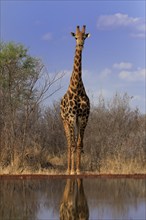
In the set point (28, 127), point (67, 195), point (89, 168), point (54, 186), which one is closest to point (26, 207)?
point (67, 195)

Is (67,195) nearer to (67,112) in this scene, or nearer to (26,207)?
(26,207)

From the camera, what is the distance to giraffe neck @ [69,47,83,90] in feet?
53.8

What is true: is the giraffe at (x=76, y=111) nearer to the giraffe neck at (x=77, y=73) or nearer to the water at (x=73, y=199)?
the giraffe neck at (x=77, y=73)

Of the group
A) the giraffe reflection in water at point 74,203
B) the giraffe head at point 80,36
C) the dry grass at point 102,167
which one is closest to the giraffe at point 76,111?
the giraffe head at point 80,36

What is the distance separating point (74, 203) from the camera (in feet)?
33.4

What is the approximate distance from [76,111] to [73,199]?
568 cm

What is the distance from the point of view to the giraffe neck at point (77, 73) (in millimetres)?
16391

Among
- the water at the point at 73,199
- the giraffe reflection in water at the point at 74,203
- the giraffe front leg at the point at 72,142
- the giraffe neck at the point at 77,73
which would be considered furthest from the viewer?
the giraffe neck at the point at 77,73

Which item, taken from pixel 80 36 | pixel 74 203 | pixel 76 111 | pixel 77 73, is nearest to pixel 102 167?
pixel 76 111

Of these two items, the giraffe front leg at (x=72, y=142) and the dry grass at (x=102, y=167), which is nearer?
the giraffe front leg at (x=72, y=142)

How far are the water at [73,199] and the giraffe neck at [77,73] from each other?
3.34 m

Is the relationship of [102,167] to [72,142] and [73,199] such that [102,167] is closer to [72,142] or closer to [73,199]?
[72,142]

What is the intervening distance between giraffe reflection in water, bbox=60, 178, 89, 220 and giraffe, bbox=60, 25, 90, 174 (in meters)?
2.75

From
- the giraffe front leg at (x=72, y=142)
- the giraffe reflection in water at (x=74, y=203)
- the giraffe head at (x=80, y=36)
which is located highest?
the giraffe head at (x=80, y=36)
